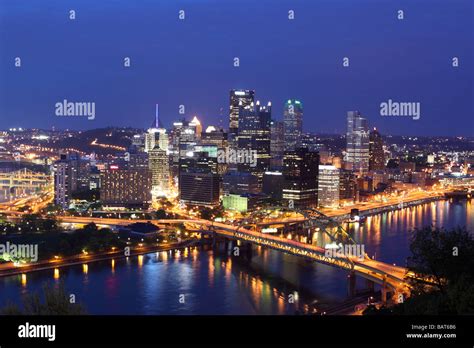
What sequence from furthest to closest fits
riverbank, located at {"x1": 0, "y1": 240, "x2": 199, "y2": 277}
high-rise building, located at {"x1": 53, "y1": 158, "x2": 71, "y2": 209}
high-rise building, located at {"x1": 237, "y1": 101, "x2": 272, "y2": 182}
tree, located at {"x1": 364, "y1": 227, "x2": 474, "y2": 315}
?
high-rise building, located at {"x1": 237, "y1": 101, "x2": 272, "y2": 182}
high-rise building, located at {"x1": 53, "y1": 158, "x2": 71, "y2": 209}
riverbank, located at {"x1": 0, "y1": 240, "x2": 199, "y2": 277}
tree, located at {"x1": 364, "y1": 227, "x2": 474, "y2": 315}

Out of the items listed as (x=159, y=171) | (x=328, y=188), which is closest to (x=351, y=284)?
(x=328, y=188)

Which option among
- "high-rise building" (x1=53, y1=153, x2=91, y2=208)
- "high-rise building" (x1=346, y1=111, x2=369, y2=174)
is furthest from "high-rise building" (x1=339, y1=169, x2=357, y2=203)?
"high-rise building" (x1=53, y1=153, x2=91, y2=208)

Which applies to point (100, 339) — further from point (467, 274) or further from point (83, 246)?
point (83, 246)

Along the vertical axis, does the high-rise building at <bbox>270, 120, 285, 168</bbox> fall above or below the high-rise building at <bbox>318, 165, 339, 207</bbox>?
above

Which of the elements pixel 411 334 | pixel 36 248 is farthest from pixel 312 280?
pixel 411 334

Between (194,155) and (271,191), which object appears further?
(194,155)

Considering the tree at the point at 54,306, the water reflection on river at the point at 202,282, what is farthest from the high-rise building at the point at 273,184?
the tree at the point at 54,306

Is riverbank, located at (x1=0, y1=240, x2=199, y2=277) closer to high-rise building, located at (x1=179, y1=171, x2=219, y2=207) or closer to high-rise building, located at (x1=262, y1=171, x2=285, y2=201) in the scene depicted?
high-rise building, located at (x1=179, y1=171, x2=219, y2=207)

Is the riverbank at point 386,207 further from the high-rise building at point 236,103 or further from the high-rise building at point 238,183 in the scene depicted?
the high-rise building at point 236,103
